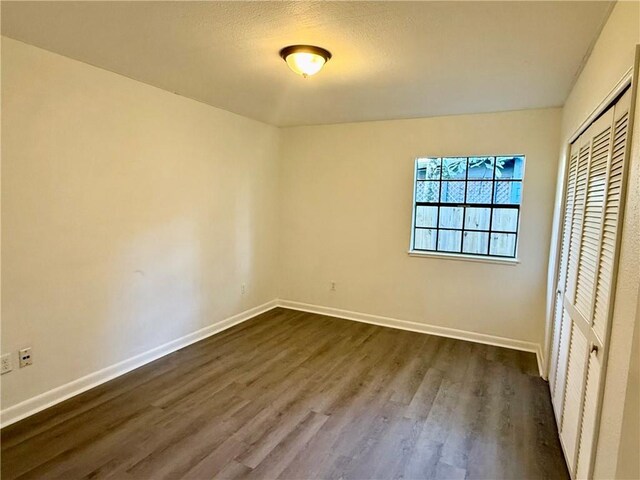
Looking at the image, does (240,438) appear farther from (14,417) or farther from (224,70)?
(224,70)

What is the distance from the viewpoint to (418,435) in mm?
2416

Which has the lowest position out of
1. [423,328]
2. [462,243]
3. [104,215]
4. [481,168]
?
[423,328]

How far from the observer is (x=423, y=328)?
431 cm

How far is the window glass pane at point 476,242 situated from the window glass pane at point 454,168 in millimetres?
639

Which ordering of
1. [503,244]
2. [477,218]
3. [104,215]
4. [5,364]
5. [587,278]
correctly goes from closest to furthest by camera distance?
[587,278] < [5,364] < [104,215] < [503,244] < [477,218]

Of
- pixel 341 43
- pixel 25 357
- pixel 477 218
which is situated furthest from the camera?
pixel 477 218

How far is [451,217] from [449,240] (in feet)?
0.86

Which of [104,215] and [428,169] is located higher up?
[428,169]

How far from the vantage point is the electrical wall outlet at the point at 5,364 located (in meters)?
2.35

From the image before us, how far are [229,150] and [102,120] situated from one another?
1.45m

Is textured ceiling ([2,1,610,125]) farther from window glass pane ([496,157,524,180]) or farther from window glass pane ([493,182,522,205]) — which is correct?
window glass pane ([493,182,522,205])

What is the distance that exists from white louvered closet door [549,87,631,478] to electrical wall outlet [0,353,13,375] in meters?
3.21

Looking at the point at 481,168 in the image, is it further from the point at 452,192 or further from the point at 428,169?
the point at 428,169

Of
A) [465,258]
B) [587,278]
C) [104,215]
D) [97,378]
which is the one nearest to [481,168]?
[465,258]
